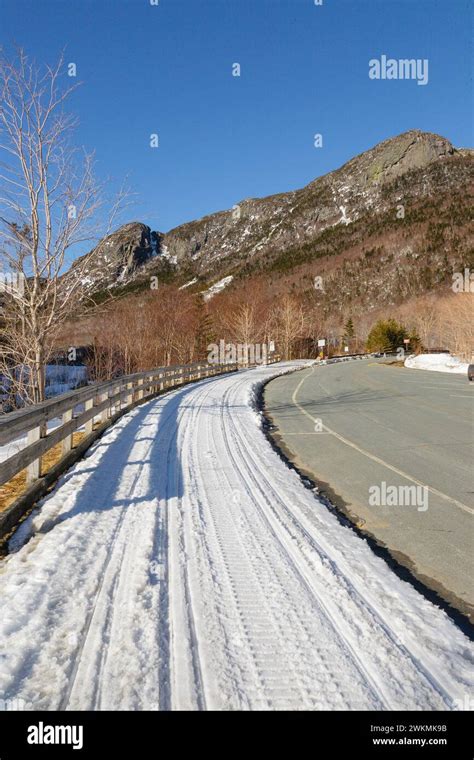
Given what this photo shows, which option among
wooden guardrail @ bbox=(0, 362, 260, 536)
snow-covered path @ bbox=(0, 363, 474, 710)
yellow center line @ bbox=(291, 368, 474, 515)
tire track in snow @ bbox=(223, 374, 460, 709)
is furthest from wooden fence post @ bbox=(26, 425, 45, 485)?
yellow center line @ bbox=(291, 368, 474, 515)

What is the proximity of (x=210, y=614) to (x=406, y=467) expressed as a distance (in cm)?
458

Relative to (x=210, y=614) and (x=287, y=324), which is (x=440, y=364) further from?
(x=210, y=614)

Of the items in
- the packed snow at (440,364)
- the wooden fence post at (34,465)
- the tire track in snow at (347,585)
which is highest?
the packed snow at (440,364)

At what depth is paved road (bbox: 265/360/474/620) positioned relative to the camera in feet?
12.3

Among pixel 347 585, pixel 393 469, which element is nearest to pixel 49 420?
pixel 347 585

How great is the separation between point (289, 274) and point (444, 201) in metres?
83.5

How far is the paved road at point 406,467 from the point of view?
12.3 ft

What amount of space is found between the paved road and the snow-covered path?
0.53 m

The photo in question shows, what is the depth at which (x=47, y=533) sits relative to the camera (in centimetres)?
390

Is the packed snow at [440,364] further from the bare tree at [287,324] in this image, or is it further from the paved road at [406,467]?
the paved road at [406,467]

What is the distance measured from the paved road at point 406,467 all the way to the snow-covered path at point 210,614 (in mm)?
529

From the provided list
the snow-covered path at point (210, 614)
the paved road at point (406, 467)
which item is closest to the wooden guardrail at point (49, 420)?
the snow-covered path at point (210, 614)

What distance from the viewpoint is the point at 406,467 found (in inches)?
251

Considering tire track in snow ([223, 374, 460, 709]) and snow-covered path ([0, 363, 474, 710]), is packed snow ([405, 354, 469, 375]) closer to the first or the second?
tire track in snow ([223, 374, 460, 709])
